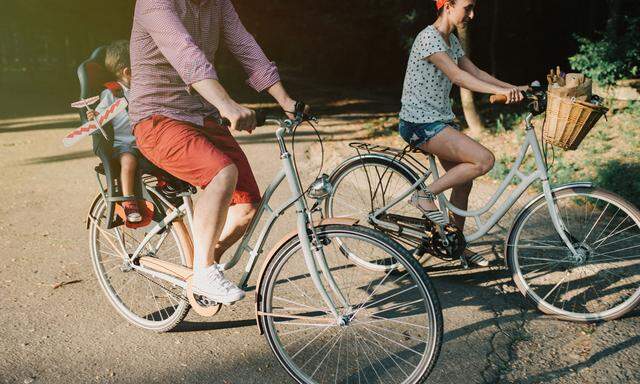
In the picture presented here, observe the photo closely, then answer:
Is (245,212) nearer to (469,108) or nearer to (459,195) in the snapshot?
(459,195)

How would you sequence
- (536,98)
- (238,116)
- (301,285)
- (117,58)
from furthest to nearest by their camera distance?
1. (301,285)
2. (117,58)
3. (536,98)
4. (238,116)

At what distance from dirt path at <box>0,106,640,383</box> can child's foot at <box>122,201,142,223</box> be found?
0.72 m

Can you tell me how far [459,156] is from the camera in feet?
12.7

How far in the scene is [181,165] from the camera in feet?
9.78

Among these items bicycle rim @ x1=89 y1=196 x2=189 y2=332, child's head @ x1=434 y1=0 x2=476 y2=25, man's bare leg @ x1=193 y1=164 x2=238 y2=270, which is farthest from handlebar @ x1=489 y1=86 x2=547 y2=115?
bicycle rim @ x1=89 y1=196 x2=189 y2=332

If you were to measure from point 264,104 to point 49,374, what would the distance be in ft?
34.5

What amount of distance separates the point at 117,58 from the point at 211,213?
157 cm

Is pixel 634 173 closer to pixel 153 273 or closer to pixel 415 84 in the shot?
pixel 415 84

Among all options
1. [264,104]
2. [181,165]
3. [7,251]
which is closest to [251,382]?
[181,165]

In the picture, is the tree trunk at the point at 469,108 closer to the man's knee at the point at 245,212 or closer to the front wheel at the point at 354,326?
the front wheel at the point at 354,326

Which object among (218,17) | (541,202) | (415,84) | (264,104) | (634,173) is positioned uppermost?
(218,17)

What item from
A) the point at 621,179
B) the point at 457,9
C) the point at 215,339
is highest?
the point at 457,9

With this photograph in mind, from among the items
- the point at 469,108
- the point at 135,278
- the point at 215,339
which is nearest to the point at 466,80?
the point at 215,339

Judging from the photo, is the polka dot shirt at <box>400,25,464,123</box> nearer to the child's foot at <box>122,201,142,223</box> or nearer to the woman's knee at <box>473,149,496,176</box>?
the woman's knee at <box>473,149,496,176</box>
